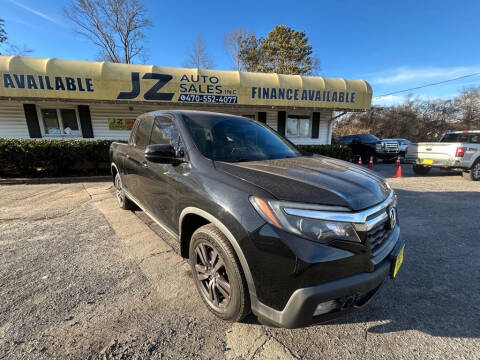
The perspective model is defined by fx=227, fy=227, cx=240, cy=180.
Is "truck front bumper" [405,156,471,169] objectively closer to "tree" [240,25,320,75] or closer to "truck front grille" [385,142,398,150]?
"truck front grille" [385,142,398,150]

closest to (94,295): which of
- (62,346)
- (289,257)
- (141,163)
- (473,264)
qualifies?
(62,346)

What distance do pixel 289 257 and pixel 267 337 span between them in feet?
2.89

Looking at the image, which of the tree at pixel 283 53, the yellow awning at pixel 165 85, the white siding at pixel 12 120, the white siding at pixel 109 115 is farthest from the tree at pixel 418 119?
the white siding at pixel 12 120

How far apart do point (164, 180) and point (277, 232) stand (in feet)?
5.03

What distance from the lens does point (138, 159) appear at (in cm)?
325

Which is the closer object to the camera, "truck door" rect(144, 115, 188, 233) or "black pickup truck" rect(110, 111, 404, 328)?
"black pickup truck" rect(110, 111, 404, 328)

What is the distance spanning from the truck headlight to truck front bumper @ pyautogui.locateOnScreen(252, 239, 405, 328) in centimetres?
26

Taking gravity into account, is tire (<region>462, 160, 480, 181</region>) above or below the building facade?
below

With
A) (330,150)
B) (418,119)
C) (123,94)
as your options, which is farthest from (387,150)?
(418,119)

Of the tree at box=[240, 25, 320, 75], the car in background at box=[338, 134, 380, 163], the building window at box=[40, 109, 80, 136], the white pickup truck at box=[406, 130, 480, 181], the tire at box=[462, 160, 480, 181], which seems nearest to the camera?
the white pickup truck at box=[406, 130, 480, 181]

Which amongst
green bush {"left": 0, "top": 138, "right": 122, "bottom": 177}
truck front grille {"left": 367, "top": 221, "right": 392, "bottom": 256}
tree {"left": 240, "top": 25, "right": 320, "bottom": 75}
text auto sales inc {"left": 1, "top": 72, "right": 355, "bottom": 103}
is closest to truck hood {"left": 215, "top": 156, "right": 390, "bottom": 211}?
truck front grille {"left": 367, "top": 221, "right": 392, "bottom": 256}

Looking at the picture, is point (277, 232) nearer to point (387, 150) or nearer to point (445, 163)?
point (445, 163)

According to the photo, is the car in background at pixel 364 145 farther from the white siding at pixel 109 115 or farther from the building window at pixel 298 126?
the white siding at pixel 109 115

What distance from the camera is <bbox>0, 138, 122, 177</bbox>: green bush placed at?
6.99 m
